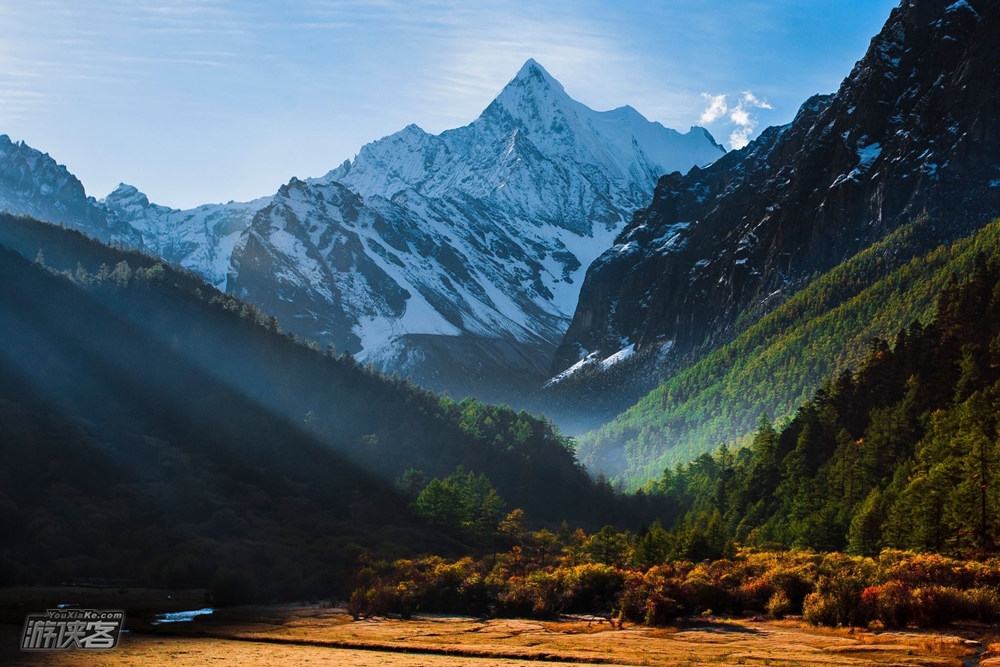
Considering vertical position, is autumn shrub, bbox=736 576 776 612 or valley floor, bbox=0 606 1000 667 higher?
autumn shrub, bbox=736 576 776 612

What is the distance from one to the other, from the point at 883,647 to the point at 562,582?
39.4m

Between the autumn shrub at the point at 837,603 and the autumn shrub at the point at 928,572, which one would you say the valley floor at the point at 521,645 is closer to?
the autumn shrub at the point at 837,603

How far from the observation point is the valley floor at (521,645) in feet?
194

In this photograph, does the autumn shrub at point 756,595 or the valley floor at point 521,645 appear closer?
the valley floor at point 521,645

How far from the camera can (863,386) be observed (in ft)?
459

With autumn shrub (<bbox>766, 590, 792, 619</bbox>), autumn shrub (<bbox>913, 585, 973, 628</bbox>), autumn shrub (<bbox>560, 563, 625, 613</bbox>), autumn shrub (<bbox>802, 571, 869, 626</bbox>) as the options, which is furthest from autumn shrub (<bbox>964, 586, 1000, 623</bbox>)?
autumn shrub (<bbox>560, 563, 625, 613</bbox>)

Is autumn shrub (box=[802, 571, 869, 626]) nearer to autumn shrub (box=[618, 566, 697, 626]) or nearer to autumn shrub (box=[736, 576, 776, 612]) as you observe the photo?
autumn shrub (box=[736, 576, 776, 612])

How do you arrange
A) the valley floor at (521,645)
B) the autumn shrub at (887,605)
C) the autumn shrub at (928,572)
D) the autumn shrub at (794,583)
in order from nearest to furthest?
1. the valley floor at (521,645)
2. the autumn shrub at (887,605)
3. the autumn shrub at (928,572)
4. the autumn shrub at (794,583)

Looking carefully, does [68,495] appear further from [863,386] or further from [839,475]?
[863,386]

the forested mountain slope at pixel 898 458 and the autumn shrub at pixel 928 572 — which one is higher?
the forested mountain slope at pixel 898 458

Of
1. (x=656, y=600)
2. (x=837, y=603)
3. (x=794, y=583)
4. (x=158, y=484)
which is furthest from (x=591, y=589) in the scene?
(x=158, y=484)

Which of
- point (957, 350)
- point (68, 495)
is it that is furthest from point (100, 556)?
point (957, 350)

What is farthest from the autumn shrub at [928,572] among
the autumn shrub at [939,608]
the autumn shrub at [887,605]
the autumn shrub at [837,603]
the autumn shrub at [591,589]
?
the autumn shrub at [591,589]

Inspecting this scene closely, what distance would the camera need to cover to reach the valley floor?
59.1 meters
